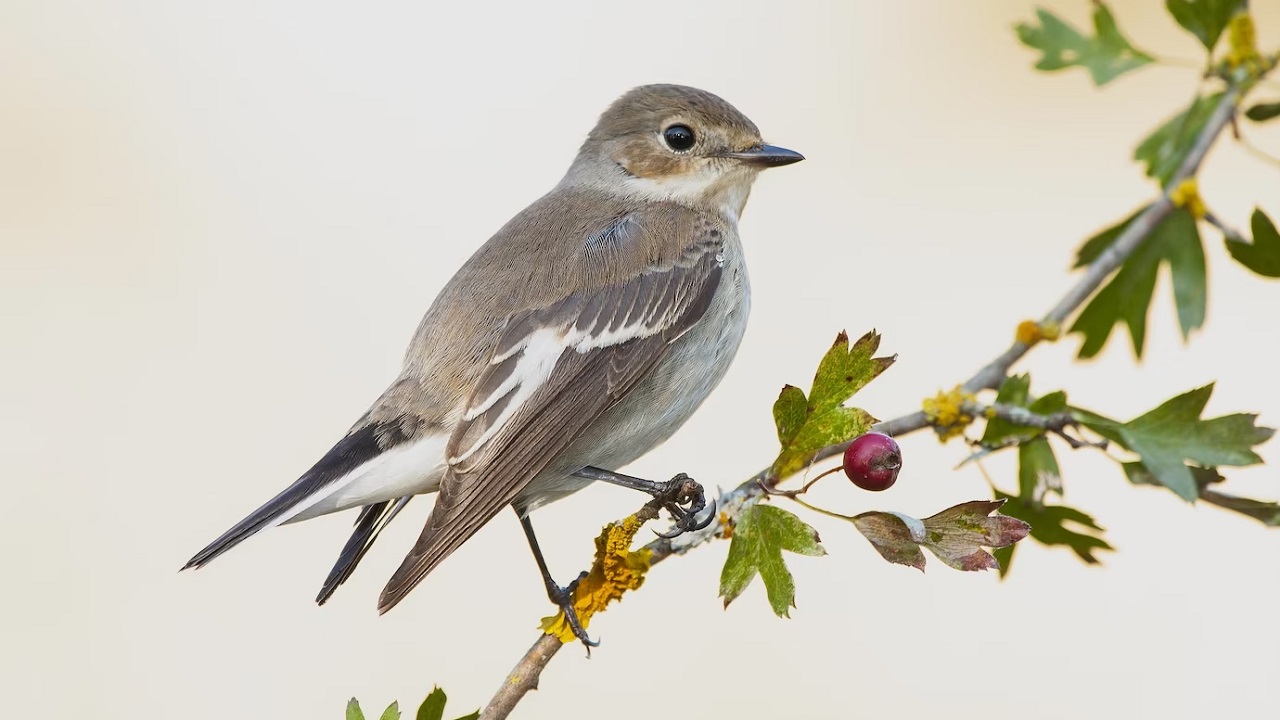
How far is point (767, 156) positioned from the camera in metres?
3.14

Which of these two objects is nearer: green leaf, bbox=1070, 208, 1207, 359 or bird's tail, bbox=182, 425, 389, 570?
bird's tail, bbox=182, 425, 389, 570

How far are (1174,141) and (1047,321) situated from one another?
520mm

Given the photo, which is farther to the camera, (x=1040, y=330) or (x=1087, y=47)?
(x=1087, y=47)

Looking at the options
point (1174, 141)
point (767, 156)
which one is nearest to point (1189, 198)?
point (1174, 141)

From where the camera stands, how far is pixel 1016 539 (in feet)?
5.73

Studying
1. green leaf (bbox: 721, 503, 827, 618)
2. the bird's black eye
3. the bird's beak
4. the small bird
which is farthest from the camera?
the bird's black eye

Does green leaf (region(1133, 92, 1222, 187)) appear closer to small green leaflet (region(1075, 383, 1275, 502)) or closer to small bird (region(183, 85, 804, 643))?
small green leaflet (region(1075, 383, 1275, 502))

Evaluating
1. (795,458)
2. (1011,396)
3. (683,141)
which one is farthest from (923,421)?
(683,141)

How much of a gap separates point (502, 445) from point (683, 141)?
1171 mm

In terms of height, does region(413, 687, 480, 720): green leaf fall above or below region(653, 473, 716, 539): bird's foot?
below

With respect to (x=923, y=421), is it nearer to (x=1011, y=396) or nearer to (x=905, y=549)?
(x=1011, y=396)

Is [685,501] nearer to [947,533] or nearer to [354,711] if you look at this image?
[947,533]

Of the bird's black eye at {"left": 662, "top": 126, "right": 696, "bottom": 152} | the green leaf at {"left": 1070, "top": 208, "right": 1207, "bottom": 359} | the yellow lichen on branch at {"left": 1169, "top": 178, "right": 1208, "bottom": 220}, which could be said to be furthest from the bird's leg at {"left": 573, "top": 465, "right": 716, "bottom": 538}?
the bird's black eye at {"left": 662, "top": 126, "right": 696, "bottom": 152}

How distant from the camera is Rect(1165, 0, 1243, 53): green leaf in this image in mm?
2477
